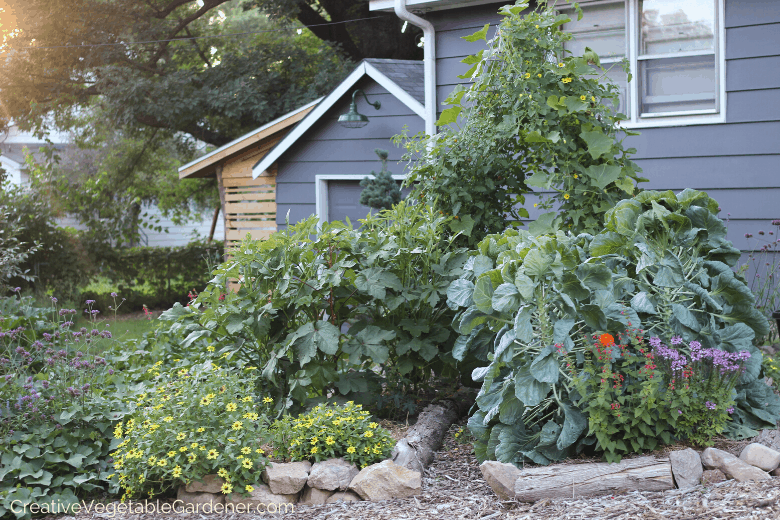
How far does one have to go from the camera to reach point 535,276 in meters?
2.91

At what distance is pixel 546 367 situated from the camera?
2818 mm

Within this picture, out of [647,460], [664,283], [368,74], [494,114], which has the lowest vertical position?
[647,460]

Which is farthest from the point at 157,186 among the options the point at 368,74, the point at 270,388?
the point at 270,388

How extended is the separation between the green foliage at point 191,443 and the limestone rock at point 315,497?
258mm

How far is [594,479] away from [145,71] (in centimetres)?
1267

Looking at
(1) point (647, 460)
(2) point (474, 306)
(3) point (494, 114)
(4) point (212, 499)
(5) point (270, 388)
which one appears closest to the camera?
(1) point (647, 460)

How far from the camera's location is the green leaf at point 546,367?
2.79 m

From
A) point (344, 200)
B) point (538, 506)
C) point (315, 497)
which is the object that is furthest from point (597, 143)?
point (344, 200)

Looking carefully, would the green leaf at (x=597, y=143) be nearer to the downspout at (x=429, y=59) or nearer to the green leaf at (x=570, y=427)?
the green leaf at (x=570, y=427)

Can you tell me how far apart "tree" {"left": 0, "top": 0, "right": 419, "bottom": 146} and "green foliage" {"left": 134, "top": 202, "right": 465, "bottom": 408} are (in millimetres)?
8431

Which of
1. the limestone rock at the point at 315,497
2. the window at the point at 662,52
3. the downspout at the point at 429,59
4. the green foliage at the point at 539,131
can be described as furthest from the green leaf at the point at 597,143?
the limestone rock at the point at 315,497

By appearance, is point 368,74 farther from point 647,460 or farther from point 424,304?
point 647,460

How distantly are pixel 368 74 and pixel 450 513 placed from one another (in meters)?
5.81

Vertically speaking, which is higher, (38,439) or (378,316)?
(378,316)
